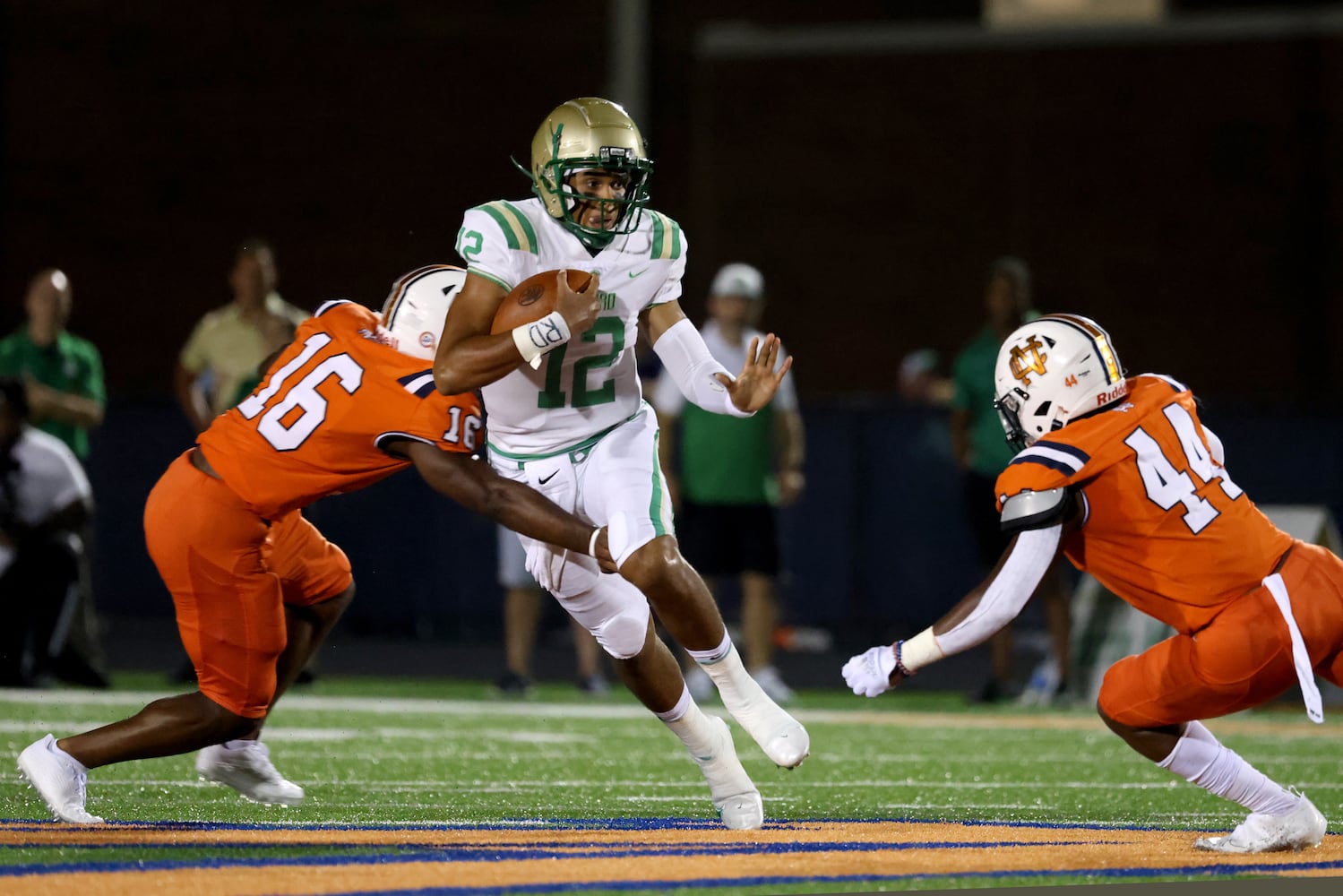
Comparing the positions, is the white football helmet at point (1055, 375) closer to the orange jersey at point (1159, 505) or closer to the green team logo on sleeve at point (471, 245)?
the orange jersey at point (1159, 505)

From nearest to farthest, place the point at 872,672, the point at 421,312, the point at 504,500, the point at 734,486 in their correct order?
the point at 872,672 → the point at 504,500 → the point at 421,312 → the point at 734,486

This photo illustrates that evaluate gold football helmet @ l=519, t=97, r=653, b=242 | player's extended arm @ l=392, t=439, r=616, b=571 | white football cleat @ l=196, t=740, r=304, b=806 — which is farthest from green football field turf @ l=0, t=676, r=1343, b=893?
gold football helmet @ l=519, t=97, r=653, b=242

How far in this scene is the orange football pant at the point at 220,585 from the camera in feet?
13.9

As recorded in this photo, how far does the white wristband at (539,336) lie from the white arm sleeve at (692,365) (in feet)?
1.72

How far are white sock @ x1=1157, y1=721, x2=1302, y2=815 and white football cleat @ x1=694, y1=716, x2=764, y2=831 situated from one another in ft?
2.92

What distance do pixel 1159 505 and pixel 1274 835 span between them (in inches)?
28.1

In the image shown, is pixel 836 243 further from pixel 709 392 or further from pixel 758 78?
pixel 709 392

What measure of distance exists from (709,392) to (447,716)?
117 inches

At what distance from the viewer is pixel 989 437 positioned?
785 centimetres

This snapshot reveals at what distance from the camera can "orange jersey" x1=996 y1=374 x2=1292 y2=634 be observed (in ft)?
12.8

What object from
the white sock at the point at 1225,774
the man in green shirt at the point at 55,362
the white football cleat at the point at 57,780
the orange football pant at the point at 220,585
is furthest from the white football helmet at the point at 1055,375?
the man in green shirt at the point at 55,362

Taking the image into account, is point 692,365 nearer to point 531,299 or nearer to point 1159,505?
point 531,299

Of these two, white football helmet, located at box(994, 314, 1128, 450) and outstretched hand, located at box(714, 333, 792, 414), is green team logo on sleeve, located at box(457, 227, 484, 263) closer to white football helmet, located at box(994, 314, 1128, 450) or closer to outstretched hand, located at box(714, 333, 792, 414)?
outstretched hand, located at box(714, 333, 792, 414)

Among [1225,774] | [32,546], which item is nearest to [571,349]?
[1225,774]
